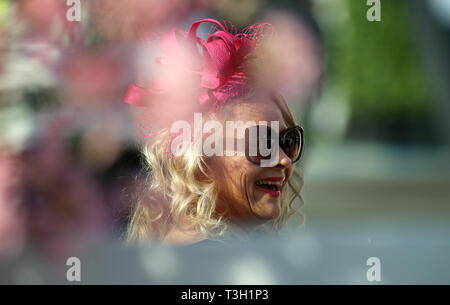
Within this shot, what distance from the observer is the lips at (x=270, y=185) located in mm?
1317

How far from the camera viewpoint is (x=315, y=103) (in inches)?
69.7

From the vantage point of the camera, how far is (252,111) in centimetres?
131

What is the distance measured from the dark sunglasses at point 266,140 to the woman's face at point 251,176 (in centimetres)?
2

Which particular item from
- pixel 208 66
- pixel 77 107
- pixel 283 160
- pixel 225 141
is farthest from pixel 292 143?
pixel 77 107

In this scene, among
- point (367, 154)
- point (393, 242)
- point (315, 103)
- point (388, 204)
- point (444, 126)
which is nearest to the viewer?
point (315, 103)

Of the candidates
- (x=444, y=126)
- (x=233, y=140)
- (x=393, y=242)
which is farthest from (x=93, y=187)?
(x=393, y=242)

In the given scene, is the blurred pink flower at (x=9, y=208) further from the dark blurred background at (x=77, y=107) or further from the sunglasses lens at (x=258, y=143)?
the sunglasses lens at (x=258, y=143)

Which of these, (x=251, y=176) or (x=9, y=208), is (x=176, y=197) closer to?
(x=251, y=176)

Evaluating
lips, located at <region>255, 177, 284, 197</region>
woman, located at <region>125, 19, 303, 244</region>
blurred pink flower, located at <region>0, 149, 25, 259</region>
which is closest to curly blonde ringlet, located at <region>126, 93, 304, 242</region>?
woman, located at <region>125, 19, 303, 244</region>

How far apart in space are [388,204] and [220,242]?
18.2 feet

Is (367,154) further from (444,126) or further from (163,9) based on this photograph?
(163,9)

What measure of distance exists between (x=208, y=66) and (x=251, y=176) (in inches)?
12.7

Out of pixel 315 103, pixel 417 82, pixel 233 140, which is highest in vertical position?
pixel 417 82
